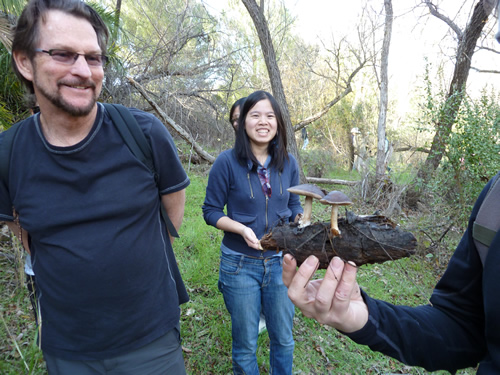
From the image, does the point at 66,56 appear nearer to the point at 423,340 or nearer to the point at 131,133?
the point at 131,133

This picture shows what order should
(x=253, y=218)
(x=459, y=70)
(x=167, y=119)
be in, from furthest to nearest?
(x=167, y=119) < (x=459, y=70) < (x=253, y=218)

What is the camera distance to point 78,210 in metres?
1.60

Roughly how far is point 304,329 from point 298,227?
2.81 meters

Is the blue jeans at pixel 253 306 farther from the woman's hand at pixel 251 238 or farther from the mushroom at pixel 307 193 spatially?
the mushroom at pixel 307 193

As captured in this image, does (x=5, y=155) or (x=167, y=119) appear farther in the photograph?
(x=167, y=119)

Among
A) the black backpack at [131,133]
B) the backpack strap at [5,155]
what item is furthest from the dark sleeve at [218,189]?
the backpack strap at [5,155]

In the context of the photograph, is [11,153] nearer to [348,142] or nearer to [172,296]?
[172,296]

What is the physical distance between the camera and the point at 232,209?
8.07 ft

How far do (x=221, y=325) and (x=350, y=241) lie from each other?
8.68 ft

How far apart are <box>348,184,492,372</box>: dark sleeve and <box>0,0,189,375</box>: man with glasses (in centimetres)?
127

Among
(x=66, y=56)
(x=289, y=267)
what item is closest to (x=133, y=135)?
(x=66, y=56)

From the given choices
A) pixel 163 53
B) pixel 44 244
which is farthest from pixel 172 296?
pixel 163 53

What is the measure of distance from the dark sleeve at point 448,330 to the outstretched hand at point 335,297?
0.06 m

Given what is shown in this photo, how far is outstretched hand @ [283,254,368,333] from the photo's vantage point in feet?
4.00
